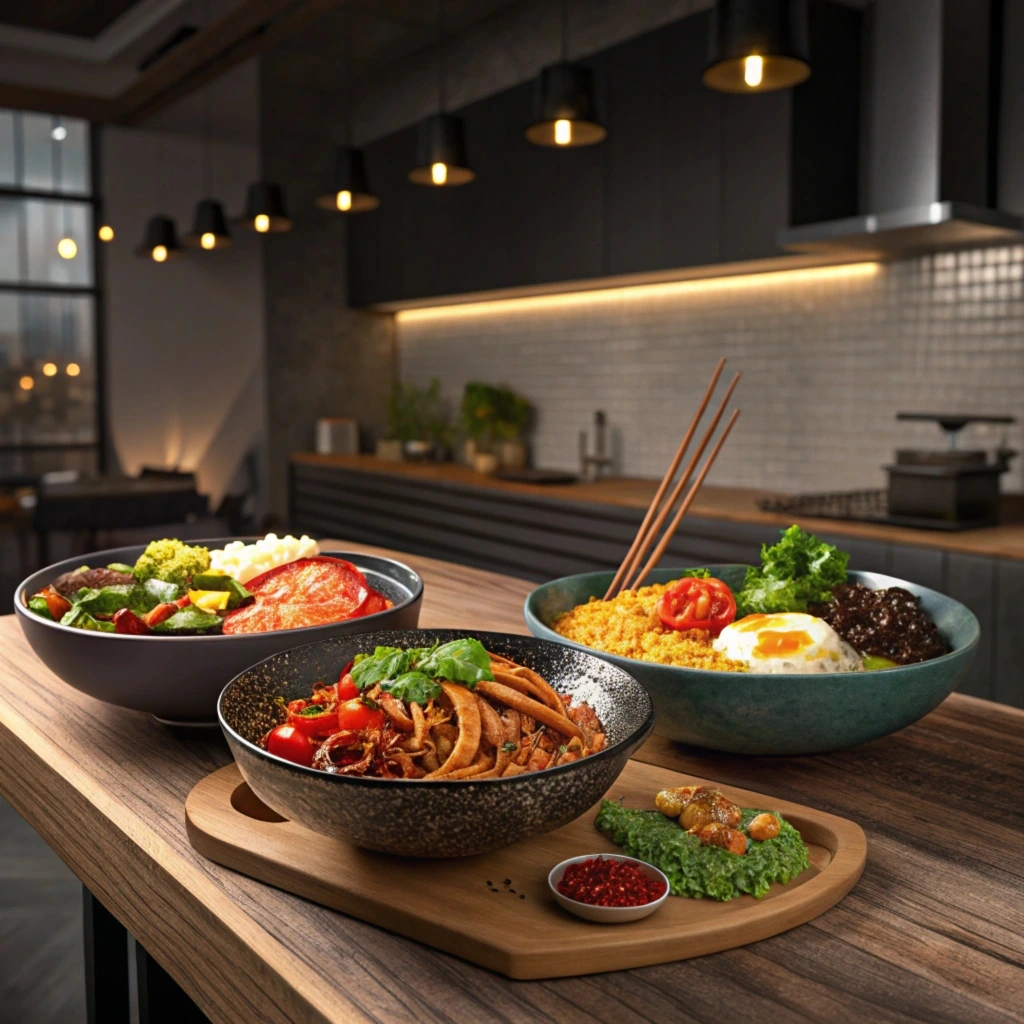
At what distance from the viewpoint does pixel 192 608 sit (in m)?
1.10

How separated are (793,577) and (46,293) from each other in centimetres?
660

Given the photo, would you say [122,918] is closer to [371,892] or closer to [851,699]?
[371,892]

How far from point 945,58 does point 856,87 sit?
1.51ft

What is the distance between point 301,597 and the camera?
118cm

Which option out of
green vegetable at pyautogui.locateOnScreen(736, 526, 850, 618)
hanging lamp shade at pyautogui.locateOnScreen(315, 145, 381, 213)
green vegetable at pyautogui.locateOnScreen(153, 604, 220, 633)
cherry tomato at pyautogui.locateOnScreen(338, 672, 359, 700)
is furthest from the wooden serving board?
hanging lamp shade at pyautogui.locateOnScreen(315, 145, 381, 213)

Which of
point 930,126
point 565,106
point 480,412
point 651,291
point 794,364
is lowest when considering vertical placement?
point 480,412

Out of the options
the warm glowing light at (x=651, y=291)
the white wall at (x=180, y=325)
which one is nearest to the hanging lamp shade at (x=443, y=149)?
the warm glowing light at (x=651, y=291)

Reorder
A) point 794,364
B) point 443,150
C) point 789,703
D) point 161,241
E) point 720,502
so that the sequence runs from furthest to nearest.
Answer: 1. point 161,241
2. point 794,364
3. point 720,502
4. point 443,150
5. point 789,703

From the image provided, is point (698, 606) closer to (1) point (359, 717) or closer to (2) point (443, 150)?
(1) point (359, 717)

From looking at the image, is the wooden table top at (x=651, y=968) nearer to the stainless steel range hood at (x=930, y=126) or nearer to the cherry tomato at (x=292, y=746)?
the cherry tomato at (x=292, y=746)

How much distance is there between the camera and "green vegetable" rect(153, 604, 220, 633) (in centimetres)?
107

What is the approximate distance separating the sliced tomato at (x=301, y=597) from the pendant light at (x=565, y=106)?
1.96m

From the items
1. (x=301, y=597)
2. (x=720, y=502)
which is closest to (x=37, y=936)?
(x=301, y=597)

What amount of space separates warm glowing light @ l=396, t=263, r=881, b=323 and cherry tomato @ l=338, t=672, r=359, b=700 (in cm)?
363
